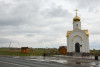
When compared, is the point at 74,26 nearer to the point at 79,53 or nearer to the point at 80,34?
the point at 80,34

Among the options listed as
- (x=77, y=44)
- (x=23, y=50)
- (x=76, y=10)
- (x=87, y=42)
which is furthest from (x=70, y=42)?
(x=23, y=50)

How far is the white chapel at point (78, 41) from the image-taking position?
103ft

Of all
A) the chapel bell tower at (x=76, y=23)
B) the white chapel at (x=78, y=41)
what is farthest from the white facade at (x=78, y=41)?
the chapel bell tower at (x=76, y=23)

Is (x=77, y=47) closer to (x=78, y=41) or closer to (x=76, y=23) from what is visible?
(x=78, y=41)

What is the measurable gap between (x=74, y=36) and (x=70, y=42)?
1.92 m

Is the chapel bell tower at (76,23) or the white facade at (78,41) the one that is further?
the chapel bell tower at (76,23)

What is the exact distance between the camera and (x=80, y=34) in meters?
32.5

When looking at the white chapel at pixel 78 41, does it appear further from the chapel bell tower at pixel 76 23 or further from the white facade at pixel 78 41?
the chapel bell tower at pixel 76 23

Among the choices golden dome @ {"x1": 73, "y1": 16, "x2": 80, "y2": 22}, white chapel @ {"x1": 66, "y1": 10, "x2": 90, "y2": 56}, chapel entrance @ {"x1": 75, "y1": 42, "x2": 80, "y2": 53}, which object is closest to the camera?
white chapel @ {"x1": 66, "y1": 10, "x2": 90, "y2": 56}

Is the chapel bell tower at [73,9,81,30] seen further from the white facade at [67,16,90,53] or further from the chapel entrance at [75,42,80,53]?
the chapel entrance at [75,42,80,53]

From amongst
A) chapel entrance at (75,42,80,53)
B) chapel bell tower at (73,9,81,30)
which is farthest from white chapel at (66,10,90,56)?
chapel bell tower at (73,9,81,30)

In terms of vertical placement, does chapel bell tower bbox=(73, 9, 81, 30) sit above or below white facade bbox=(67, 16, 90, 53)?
above

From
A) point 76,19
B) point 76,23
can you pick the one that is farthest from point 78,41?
point 76,19

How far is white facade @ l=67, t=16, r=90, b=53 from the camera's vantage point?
31516mm
